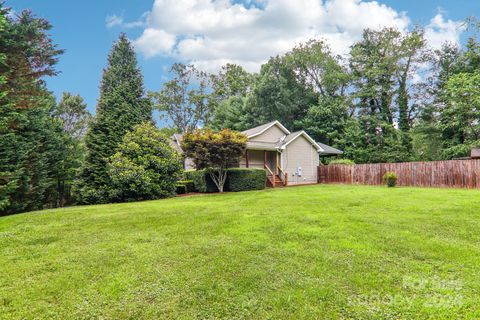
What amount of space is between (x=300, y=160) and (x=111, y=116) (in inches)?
558

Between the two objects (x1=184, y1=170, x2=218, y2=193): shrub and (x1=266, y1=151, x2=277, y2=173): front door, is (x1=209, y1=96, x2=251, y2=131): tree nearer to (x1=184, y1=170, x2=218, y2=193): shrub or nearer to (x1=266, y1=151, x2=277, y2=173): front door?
(x1=266, y1=151, x2=277, y2=173): front door

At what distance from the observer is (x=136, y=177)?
13.3 m

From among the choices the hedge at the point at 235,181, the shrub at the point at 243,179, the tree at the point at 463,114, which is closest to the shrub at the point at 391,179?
the hedge at the point at 235,181

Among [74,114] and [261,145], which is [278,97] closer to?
[261,145]

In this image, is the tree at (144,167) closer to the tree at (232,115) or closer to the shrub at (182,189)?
the shrub at (182,189)

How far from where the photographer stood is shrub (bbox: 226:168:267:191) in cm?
1675

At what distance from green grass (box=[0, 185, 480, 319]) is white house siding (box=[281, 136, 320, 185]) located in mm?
13940

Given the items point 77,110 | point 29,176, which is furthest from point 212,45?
point 29,176

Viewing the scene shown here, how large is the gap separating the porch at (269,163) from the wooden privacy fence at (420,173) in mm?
4277

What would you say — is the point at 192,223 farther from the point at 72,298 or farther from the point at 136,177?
the point at 136,177

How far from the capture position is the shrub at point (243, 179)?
16.8 meters

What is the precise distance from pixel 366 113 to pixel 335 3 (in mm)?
17558

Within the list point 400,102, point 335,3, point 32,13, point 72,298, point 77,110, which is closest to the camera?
point 72,298

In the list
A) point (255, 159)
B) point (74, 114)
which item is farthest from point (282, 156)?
point (74, 114)
